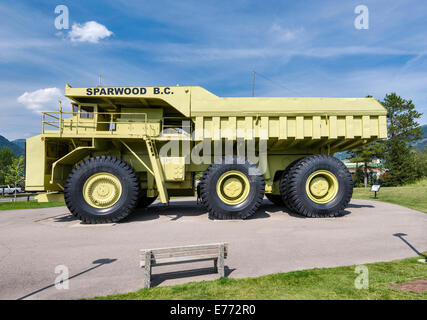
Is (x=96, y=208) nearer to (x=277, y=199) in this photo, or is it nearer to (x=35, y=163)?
(x=35, y=163)

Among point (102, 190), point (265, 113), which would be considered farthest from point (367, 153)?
point (102, 190)

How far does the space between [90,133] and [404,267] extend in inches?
336

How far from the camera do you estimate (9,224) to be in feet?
25.3

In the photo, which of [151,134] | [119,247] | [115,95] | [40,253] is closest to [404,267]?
[119,247]

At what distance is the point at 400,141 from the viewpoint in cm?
3278

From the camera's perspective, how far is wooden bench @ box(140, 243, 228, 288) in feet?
10.5

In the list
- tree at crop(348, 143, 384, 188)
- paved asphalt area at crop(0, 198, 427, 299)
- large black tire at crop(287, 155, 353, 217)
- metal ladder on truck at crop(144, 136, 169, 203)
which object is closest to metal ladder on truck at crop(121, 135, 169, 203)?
metal ladder on truck at crop(144, 136, 169, 203)

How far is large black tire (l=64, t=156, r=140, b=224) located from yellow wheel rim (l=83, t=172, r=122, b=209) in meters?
0.10

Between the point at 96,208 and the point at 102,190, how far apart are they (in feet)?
1.92

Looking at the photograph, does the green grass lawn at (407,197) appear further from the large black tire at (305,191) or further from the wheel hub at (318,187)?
the wheel hub at (318,187)

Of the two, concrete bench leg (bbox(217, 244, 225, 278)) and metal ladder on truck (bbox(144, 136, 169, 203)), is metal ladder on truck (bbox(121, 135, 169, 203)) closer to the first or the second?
metal ladder on truck (bbox(144, 136, 169, 203))

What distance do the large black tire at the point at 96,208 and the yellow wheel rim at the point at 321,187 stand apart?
5778 mm

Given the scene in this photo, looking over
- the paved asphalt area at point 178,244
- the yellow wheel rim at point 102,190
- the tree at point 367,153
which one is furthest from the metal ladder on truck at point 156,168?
the tree at point 367,153
